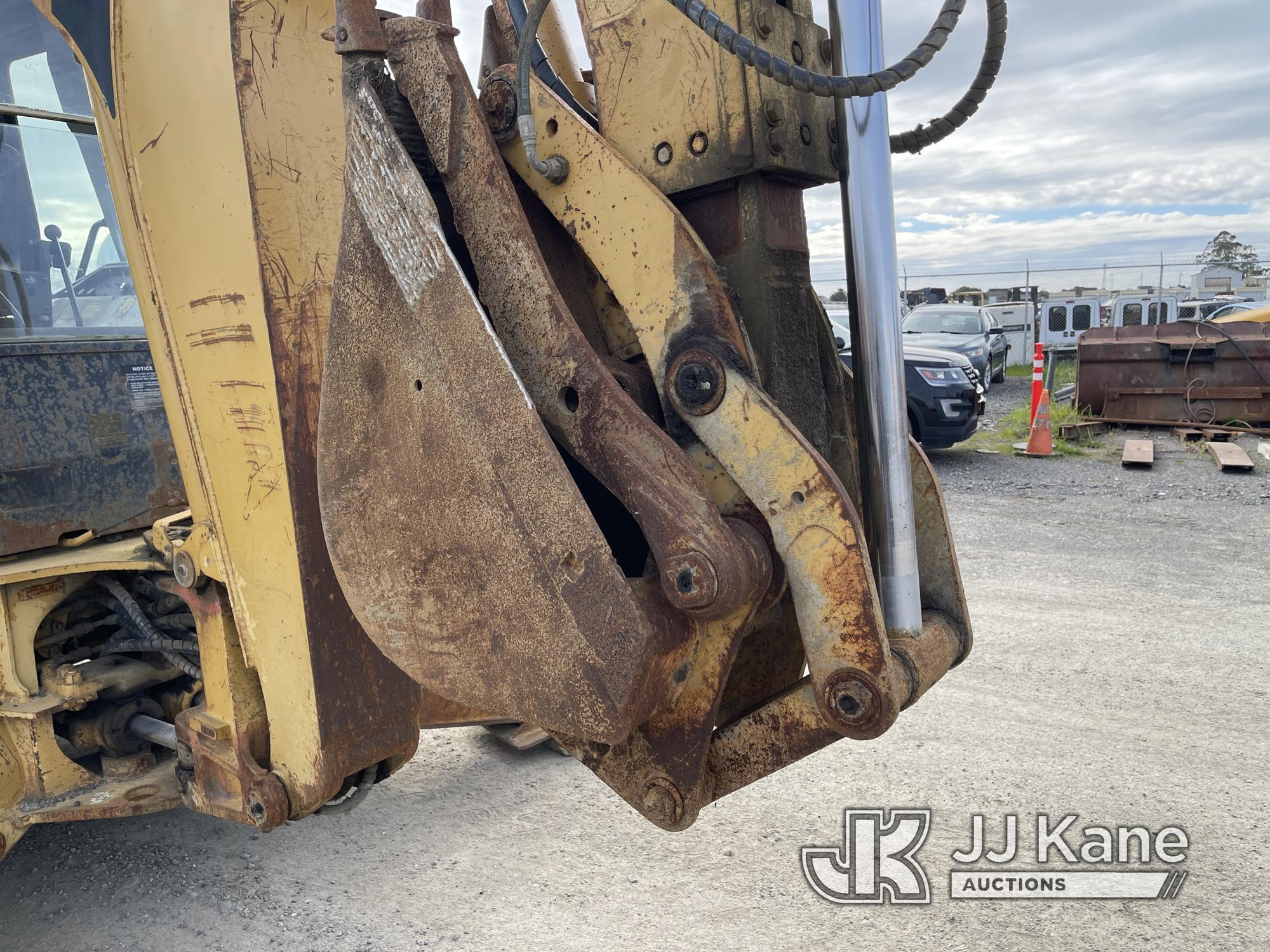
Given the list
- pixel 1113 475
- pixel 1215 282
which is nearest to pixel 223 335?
pixel 1113 475

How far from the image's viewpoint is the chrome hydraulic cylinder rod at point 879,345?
1.63 meters

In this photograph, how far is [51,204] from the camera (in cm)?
291

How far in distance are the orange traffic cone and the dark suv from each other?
3.13 feet

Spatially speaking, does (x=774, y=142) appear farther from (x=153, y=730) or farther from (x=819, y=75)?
(x=153, y=730)

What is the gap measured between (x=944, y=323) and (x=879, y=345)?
14280 mm

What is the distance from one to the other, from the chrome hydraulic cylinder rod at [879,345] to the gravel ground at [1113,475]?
708cm

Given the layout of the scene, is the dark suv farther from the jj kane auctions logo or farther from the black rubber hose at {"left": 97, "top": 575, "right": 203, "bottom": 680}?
the black rubber hose at {"left": 97, "top": 575, "right": 203, "bottom": 680}

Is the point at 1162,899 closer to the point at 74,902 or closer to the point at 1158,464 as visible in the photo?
the point at 74,902

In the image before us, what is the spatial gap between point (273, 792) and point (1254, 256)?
39657mm

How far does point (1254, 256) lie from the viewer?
111ft

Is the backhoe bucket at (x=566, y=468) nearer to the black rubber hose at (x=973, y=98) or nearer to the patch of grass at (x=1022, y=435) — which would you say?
the black rubber hose at (x=973, y=98)

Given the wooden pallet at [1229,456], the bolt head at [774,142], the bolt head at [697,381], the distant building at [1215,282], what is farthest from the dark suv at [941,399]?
the distant building at [1215,282]

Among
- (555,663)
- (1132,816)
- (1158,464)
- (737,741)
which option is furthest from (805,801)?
(1158,464)

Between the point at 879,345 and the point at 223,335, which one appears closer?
the point at 879,345
